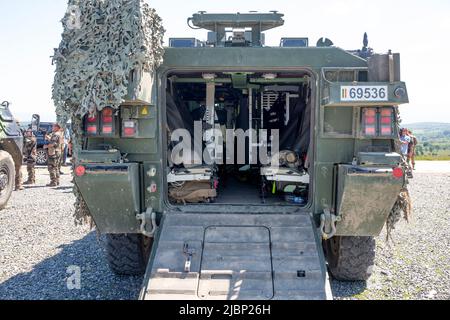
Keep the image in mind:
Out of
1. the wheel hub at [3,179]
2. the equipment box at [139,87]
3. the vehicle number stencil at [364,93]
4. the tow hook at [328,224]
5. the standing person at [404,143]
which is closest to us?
the equipment box at [139,87]

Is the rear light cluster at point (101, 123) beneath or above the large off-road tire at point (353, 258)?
above

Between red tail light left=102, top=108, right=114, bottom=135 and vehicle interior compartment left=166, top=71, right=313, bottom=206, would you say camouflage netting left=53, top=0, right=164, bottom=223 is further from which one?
vehicle interior compartment left=166, top=71, right=313, bottom=206

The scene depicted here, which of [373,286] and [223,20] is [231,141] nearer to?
[223,20]

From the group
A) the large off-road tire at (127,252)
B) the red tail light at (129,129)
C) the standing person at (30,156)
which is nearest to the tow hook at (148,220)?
the large off-road tire at (127,252)

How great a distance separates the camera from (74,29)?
3.87m

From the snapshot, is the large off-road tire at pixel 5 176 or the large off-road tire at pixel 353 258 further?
the large off-road tire at pixel 5 176

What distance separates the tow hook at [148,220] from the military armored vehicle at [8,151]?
20.4 ft

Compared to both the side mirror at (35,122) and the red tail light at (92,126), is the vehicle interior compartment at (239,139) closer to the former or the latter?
the red tail light at (92,126)

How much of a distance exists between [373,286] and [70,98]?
11.7 feet

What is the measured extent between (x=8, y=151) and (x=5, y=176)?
92 centimetres

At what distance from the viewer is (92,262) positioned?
5770mm

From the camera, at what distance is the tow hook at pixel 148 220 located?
4.25 metres

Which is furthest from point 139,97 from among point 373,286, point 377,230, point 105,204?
point 373,286
